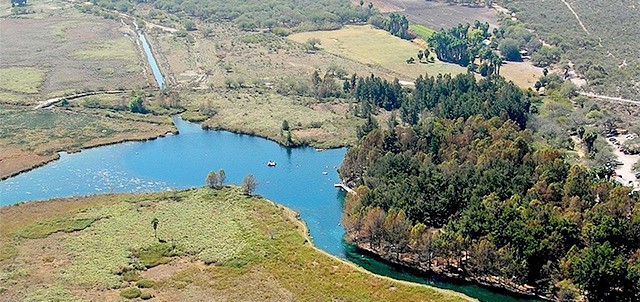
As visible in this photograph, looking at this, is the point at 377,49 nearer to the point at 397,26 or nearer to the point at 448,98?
the point at 397,26

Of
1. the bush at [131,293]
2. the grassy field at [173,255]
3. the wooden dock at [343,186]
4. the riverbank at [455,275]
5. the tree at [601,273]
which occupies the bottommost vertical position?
the wooden dock at [343,186]

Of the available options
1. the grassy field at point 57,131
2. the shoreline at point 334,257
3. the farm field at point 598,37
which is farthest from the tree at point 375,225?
the farm field at point 598,37

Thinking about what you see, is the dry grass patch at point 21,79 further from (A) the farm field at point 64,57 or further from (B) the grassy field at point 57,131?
(B) the grassy field at point 57,131

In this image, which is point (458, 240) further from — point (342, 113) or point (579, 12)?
point (579, 12)

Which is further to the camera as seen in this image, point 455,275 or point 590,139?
point 590,139

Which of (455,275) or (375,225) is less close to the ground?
(375,225)

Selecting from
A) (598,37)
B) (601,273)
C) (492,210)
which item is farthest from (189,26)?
(601,273)
